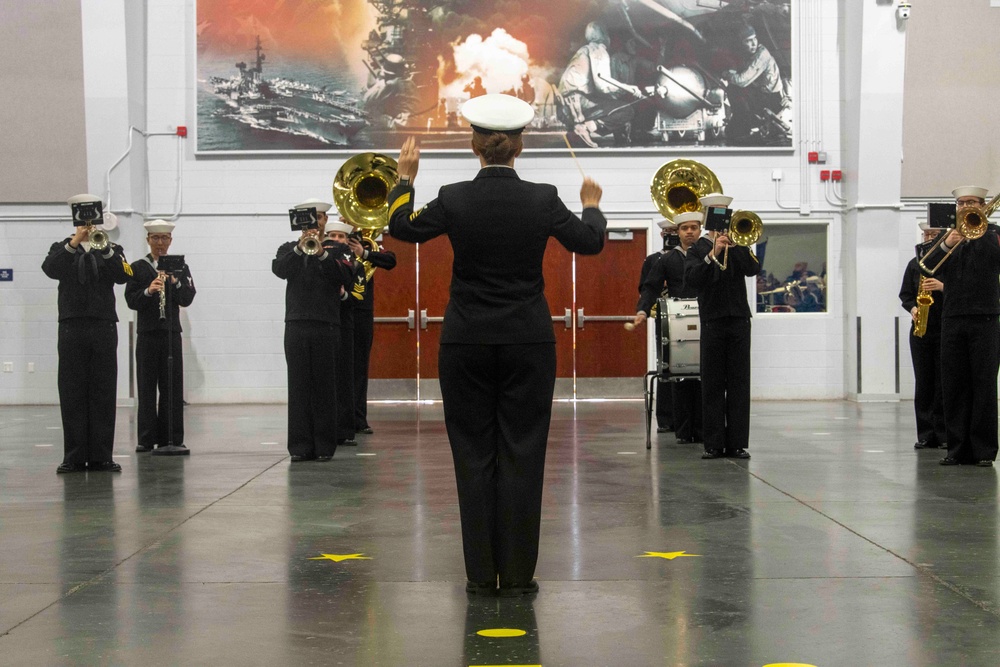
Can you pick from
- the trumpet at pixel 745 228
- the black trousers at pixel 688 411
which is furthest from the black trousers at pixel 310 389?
the trumpet at pixel 745 228

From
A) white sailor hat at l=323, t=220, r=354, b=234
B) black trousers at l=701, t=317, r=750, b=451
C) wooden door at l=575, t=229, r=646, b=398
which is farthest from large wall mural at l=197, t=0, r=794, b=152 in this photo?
black trousers at l=701, t=317, r=750, b=451

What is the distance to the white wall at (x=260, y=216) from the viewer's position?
1628 centimetres

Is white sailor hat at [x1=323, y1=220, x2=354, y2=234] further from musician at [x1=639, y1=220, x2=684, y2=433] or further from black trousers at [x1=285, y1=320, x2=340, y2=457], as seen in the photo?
musician at [x1=639, y1=220, x2=684, y2=433]

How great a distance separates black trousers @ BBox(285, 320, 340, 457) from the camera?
366 inches

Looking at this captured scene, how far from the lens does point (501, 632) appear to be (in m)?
4.05

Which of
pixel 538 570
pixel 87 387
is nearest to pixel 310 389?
pixel 87 387

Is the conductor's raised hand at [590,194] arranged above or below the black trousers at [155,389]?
above

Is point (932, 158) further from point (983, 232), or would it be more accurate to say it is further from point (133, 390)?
point (133, 390)

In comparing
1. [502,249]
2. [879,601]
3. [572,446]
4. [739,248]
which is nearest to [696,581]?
[879,601]

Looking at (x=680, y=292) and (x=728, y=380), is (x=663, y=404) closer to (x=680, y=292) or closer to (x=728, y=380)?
(x=680, y=292)

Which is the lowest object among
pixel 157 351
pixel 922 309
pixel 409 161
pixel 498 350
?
pixel 157 351

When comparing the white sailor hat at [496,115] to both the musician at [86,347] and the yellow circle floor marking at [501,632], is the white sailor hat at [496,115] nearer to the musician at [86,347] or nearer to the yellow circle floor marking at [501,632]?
the yellow circle floor marking at [501,632]

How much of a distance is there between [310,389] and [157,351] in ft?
5.16

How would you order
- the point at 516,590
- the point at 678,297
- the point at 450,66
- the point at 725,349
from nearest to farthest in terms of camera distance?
1. the point at 516,590
2. the point at 725,349
3. the point at 678,297
4. the point at 450,66
